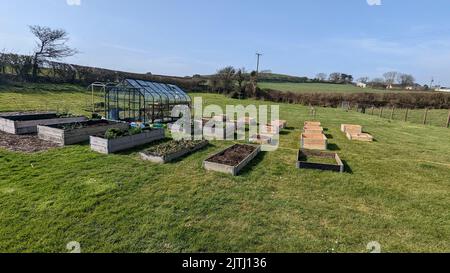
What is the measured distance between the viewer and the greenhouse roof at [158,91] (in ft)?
42.1

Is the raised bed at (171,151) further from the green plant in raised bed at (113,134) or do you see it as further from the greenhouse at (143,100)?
the greenhouse at (143,100)

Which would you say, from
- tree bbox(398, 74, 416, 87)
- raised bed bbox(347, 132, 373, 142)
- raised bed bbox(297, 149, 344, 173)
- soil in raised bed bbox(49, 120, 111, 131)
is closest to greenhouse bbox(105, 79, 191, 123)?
soil in raised bed bbox(49, 120, 111, 131)

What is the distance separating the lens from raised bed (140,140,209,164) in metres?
7.20

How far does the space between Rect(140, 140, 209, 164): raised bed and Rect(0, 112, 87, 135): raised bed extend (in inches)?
206

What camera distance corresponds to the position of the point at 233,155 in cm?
776

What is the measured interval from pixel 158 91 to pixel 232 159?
841 cm

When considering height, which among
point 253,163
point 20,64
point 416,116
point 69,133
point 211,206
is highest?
point 20,64

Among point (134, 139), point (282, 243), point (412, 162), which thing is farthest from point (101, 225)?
point (412, 162)

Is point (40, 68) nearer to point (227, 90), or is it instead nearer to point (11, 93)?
point (11, 93)

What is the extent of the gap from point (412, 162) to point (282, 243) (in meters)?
6.75

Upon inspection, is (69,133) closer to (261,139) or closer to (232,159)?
(232,159)

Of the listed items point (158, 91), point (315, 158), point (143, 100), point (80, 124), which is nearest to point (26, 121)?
point (80, 124)
